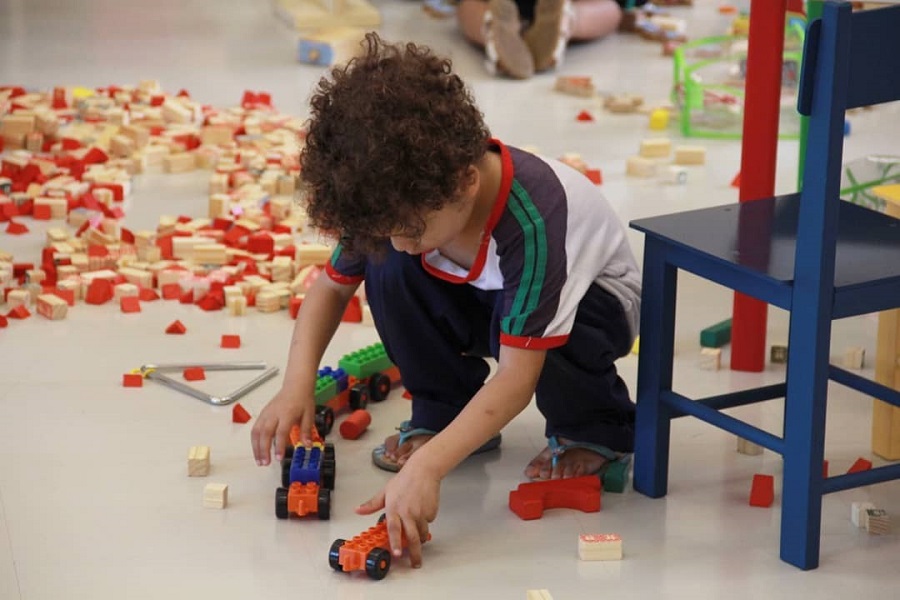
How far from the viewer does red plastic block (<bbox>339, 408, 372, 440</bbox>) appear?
2199mm

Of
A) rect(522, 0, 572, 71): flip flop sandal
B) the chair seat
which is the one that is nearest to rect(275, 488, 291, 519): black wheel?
the chair seat

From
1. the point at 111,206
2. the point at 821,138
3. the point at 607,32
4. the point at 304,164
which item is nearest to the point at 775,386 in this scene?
the point at 821,138

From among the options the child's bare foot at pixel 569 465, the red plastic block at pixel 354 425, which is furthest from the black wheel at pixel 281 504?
the child's bare foot at pixel 569 465

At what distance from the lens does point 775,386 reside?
2066 millimetres

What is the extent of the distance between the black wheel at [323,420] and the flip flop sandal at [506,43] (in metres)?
2.52

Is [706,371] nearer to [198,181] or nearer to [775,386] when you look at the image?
[775,386]

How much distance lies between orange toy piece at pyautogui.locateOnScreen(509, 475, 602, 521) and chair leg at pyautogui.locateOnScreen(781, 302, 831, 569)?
29cm

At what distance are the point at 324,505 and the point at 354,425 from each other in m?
0.29

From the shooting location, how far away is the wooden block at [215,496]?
1.96m

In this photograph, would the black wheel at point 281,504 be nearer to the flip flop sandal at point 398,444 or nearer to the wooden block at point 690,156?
the flip flop sandal at point 398,444

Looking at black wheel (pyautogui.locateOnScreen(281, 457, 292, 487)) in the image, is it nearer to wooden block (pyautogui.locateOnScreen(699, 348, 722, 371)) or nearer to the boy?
the boy

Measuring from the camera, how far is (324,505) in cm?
192

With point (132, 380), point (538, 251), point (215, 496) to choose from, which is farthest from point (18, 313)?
point (538, 251)

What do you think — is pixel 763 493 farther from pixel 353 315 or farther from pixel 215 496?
pixel 353 315
